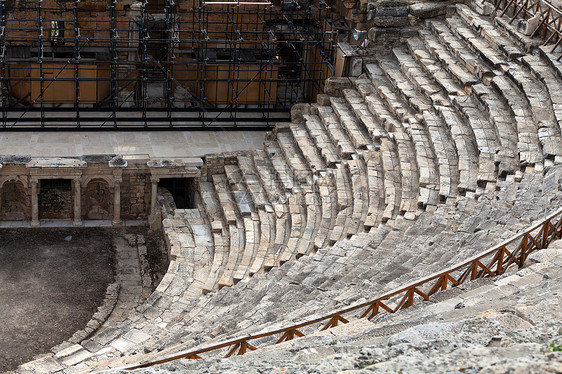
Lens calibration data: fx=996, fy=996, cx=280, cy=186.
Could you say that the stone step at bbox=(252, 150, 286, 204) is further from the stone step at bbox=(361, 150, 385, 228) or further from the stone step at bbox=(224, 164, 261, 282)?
the stone step at bbox=(361, 150, 385, 228)

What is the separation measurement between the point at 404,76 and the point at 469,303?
49.0ft

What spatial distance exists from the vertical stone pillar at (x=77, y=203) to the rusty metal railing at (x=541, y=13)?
1253 centimetres

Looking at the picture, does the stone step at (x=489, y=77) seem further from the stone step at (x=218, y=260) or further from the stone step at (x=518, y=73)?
the stone step at (x=218, y=260)

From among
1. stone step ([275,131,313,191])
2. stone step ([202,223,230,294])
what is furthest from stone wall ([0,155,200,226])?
stone step ([202,223,230,294])

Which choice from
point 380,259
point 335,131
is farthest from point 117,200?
point 380,259

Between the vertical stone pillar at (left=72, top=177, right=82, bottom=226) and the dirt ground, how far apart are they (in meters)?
0.33

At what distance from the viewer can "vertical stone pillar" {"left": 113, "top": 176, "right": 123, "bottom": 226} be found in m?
27.6

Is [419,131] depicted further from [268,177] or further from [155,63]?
[155,63]

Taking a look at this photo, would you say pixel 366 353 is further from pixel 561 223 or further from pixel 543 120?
pixel 543 120

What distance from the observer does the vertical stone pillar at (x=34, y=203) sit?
27219 mm

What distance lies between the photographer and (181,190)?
95.4 ft

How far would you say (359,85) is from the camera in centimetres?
2850

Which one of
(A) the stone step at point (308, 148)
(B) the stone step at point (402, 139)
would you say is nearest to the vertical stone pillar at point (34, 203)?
(A) the stone step at point (308, 148)

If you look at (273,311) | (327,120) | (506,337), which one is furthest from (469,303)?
(327,120)
